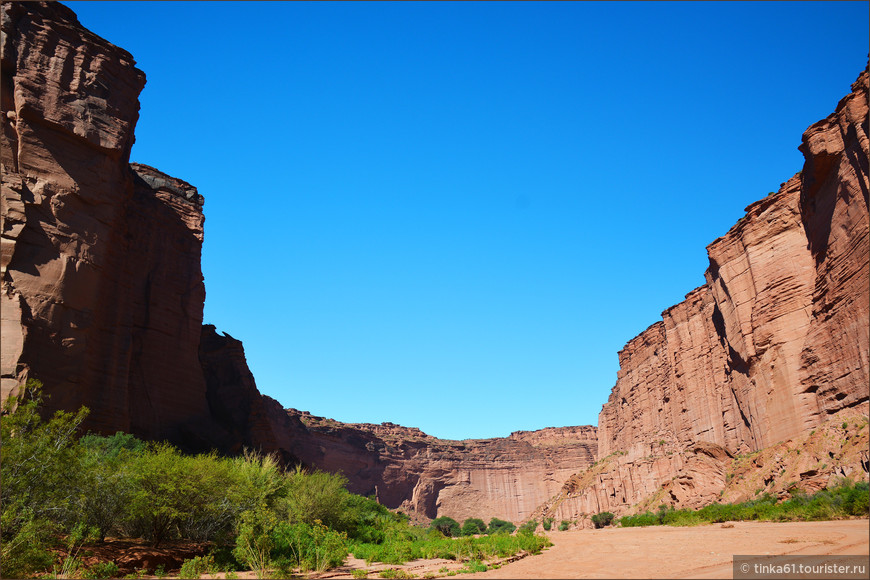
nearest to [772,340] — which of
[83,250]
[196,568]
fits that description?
[196,568]

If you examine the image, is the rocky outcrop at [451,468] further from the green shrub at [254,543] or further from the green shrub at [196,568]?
the green shrub at [196,568]

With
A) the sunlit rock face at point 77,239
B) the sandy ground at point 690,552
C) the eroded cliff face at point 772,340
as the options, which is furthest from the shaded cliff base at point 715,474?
the sunlit rock face at point 77,239

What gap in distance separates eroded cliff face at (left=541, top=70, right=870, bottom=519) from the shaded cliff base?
15 centimetres

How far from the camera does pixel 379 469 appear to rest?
266 feet

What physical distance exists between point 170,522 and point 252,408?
86.3 feet

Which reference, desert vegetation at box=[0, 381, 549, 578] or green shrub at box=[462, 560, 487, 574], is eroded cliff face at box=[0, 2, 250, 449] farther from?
Answer: green shrub at box=[462, 560, 487, 574]

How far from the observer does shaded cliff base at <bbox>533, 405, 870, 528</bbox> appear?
1029 inches

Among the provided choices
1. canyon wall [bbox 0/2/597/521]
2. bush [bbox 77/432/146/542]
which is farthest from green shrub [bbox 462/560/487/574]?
canyon wall [bbox 0/2/597/521]

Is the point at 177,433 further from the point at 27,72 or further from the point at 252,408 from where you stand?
the point at 27,72

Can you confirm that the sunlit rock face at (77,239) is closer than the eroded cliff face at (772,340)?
Yes

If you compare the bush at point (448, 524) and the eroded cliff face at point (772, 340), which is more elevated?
the eroded cliff face at point (772, 340)

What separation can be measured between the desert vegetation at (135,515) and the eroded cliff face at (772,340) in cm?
1981

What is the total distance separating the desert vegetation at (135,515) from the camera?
13406mm

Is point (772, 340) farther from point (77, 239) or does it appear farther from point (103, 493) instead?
point (77, 239)
